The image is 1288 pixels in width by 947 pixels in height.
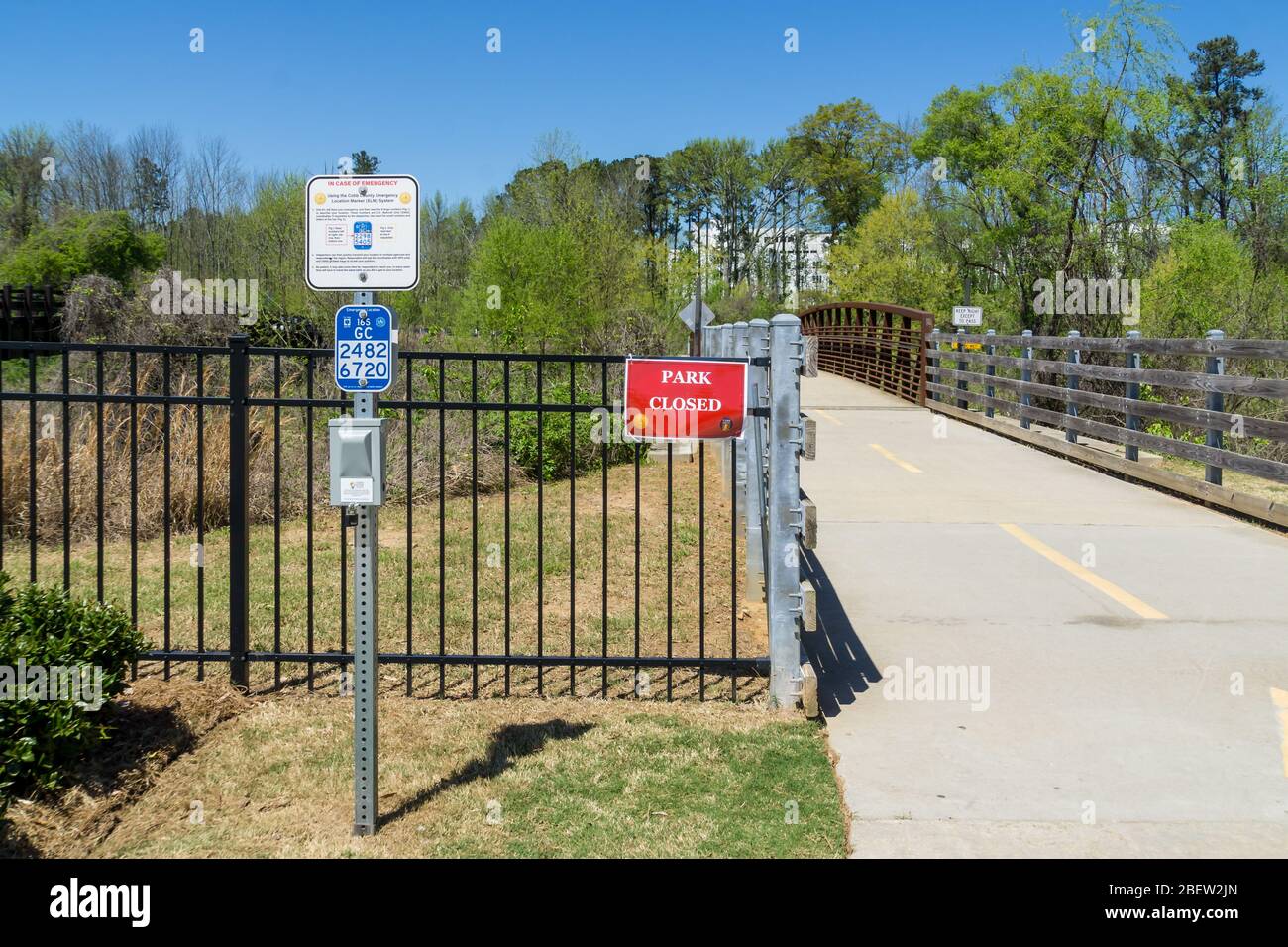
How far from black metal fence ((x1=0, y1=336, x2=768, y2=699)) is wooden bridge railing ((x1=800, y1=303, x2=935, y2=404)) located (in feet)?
33.4

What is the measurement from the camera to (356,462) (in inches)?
165

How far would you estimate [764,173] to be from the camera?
221 ft

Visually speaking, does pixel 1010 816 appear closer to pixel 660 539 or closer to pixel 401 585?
pixel 401 585

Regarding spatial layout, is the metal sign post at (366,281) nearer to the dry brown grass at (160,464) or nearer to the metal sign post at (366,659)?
the metal sign post at (366,659)

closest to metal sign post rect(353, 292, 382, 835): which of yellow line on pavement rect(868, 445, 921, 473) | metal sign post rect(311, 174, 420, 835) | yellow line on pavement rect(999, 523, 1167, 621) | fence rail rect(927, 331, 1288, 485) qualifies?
metal sign post rect(311, 174, 420, 835)

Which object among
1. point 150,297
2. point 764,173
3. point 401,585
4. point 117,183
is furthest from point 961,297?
point 401,585

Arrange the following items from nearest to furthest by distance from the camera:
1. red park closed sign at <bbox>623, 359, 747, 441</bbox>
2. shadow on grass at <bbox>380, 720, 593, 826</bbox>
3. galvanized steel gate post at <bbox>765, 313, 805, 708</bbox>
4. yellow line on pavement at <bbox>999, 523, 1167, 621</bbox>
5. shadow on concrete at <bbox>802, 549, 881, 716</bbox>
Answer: shadow on grass at <bbox>380, 720, 593, 826</bbox>
red park closed sign at <bbox>623, 359, 747, 441</bbox>
galvanized steel gate post at <bbox>765, 313, 805, 708</bbox>
shadow on concrete at <bbox>802, 549, 881, 716</bbox>
yellow line on pavement at <bbox>999, 523, 1167, 621</bbox>

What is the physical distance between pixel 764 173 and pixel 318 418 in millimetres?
57177

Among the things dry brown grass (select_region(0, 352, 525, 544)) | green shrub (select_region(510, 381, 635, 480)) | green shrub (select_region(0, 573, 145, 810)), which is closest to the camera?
green shrub (select_region(0, 573, 145, 810))

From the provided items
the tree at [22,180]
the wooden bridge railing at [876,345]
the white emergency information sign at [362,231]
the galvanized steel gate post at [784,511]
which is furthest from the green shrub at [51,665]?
the tree at [22,180]

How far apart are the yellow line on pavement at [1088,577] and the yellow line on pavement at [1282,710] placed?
145cm

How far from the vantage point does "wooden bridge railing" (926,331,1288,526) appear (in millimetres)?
10984

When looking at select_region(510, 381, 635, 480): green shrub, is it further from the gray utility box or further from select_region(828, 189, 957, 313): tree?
select_region(828, 189, 957, 313): tree

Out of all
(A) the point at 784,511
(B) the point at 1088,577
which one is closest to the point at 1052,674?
(A) the point at 784,511
